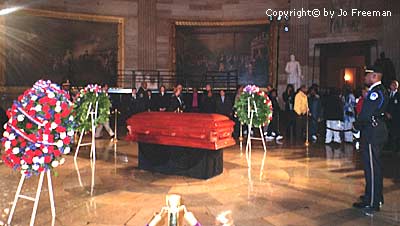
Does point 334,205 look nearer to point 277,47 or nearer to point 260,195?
point 260,195

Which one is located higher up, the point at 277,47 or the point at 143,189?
the point at 277,47

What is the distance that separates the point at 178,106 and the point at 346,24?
29.8ft

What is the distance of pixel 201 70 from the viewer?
63.8 feet

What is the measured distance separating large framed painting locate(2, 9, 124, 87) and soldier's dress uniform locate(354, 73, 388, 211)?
14.0 meters

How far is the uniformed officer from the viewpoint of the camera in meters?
5.51

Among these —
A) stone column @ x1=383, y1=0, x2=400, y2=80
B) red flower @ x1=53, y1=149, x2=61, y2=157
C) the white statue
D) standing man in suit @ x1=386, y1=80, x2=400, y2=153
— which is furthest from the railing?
red flower @ x1=53, y1=149, x2=61, y2=157

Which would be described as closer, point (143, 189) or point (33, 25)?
point (143, 189)

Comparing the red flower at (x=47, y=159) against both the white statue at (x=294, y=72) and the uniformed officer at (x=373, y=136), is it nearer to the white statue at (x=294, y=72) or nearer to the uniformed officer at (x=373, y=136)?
the uniformed officer at (x=373, y=136)

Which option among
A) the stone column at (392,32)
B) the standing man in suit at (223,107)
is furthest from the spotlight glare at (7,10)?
the stone column at (392,32)

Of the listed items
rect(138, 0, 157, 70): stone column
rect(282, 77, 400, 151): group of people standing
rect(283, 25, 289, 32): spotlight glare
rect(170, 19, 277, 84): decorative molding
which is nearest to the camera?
rect(282, 77, 400, 151): group of people standing

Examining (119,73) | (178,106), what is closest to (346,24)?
(178,106)

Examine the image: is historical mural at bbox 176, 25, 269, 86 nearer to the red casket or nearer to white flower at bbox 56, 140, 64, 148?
the red casket

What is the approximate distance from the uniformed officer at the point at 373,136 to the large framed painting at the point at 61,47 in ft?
45.9

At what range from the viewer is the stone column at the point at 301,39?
18031mm
